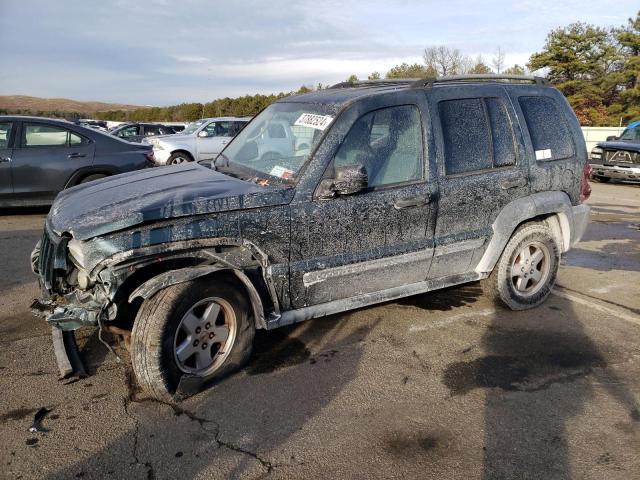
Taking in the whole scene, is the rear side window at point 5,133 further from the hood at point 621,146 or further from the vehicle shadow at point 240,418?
the hood at point 621,146

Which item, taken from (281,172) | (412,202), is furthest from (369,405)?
(281,172)

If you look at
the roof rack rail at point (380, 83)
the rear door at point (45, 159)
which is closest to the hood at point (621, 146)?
the roof rack rail at point (380, 83)

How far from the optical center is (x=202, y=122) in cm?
1623

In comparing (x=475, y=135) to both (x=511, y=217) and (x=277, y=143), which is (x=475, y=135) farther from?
(x=277, y=143)

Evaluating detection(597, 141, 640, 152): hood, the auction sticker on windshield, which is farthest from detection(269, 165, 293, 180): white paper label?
detection(597, 141, 640, 152): hood

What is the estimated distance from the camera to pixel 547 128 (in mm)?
4906

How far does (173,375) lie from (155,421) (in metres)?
0.29

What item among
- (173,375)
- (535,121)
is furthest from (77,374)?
(535,121)

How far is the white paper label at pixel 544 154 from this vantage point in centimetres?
477

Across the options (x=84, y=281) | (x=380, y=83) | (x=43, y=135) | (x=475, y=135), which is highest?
(x=380, y=83)

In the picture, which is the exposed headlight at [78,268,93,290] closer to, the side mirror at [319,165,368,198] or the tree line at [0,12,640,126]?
the side mirror at [319,165,368,198]

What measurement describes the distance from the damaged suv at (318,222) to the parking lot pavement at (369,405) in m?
0.31

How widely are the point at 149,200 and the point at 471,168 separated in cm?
253

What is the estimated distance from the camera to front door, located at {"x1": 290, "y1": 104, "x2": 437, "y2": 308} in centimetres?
369
